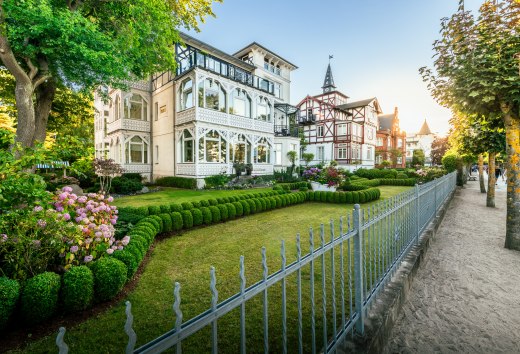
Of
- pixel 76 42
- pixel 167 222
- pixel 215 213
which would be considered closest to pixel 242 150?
pixel 215 213

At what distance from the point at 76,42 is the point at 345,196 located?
12749mm

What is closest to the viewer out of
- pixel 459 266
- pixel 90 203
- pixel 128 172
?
pixel 90 203

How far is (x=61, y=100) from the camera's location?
15703 millimetres

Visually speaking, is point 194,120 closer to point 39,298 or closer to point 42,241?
point 42,241

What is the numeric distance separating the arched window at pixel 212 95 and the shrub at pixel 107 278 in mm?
14004

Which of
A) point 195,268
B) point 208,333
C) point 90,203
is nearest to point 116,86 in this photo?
point 90,203

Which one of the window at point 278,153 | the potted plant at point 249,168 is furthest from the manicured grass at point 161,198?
the window at point 278,153

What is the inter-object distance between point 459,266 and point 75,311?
682cm

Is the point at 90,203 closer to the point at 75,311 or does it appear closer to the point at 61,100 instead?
the point at 75,311

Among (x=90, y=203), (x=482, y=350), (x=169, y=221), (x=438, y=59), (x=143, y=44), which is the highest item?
(x=143, y=44)

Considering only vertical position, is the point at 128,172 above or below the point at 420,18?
below

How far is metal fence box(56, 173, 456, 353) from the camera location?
4.01 feet

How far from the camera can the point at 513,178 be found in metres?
5.81

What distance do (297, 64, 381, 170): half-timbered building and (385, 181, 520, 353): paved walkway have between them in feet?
90.7
